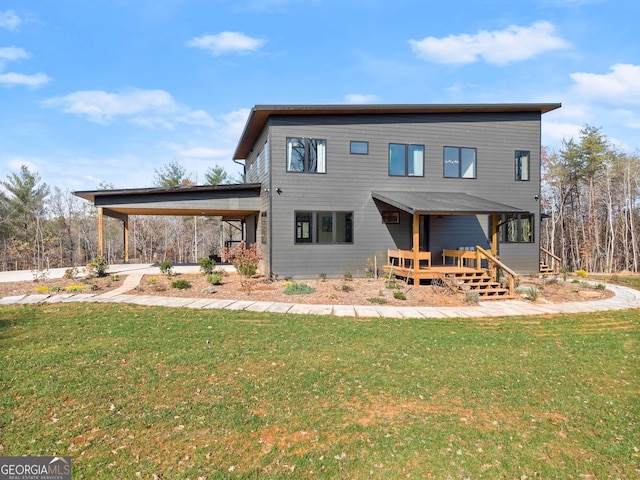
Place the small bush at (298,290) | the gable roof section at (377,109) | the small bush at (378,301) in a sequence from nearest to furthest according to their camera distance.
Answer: the small bush at (378,301) < the small bush at (298,290) < the gable roof section at (377,109)

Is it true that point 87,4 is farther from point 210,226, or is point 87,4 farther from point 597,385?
point 210,226

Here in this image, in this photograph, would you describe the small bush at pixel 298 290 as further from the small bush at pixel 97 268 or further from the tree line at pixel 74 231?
the tree line at pixel 74 231

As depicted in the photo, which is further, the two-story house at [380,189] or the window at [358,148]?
the window at [358,148]

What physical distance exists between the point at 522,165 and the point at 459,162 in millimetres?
2795

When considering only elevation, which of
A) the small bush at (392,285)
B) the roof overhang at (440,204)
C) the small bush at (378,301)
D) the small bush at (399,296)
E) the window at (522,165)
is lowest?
the small bush at (378,301)

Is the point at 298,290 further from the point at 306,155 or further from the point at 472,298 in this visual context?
the point at 306,155

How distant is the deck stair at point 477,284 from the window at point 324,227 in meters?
3.87

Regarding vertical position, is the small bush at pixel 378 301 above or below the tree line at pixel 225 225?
below

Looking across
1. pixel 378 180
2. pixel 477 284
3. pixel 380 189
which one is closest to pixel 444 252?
pixel 477 284

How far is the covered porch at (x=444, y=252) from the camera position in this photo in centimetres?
1102

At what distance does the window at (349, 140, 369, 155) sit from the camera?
13445mm

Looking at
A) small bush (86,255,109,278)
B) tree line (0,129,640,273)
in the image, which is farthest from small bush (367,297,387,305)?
tree line (0,129,640,273)

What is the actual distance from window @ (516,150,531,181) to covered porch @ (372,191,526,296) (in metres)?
2.43

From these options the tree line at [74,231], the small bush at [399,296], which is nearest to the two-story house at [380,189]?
the small bush at [399,296]
